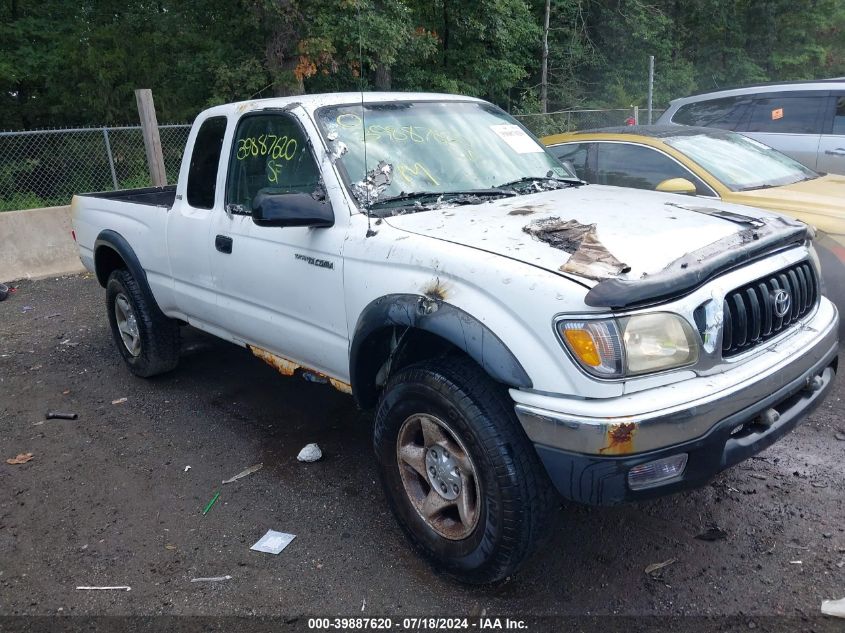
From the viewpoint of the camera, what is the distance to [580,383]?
2375 millimetres

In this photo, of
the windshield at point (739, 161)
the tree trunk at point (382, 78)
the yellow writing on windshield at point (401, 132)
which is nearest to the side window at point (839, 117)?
the windshield at point (739, 161)

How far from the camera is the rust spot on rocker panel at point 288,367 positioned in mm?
3584

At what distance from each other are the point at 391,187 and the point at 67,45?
51.3 feet

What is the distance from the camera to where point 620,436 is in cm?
231

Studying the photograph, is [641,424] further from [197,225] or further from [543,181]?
[197,225]

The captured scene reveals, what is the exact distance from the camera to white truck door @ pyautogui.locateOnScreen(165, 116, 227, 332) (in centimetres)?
430

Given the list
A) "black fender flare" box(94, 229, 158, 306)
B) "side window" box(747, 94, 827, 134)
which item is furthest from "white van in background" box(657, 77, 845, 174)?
"black fender flare" box(94, 229, 158, 306)

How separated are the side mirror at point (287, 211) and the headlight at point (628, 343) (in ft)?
4.47

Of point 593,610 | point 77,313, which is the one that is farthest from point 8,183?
point 593,610

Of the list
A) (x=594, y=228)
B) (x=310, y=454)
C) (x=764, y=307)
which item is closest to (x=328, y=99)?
(x=594, y=228)

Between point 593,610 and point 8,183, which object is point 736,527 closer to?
point 593,610

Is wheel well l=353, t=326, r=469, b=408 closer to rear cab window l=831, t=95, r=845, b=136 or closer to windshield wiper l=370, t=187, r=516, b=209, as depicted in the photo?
windshield wiper l=370, t=187, r=516, b=209

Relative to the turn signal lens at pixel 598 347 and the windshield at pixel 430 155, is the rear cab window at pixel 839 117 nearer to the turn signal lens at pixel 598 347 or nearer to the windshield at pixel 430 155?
the windshield at pixel 430 155

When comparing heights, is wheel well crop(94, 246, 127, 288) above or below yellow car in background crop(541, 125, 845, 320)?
below
